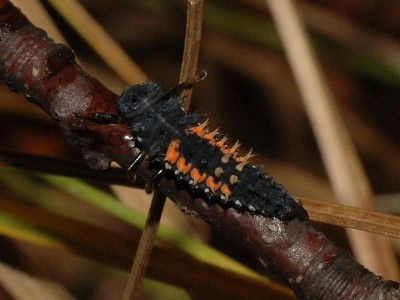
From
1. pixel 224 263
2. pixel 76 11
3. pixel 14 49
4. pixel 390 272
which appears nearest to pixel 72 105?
pixel 14 49

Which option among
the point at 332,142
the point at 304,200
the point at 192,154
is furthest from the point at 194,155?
the point at 332,142

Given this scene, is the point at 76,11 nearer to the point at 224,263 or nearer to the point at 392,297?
the point at 224,263

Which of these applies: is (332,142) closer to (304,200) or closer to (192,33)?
(304,200)

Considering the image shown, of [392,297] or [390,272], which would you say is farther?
[390,272]

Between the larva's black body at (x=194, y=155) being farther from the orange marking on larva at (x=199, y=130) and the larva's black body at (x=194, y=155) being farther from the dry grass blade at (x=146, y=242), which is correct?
the dry grass blade at (x=146, y=242)

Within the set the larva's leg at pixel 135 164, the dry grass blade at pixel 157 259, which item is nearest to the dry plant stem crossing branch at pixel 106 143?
the larva's leg at pixel 135 164

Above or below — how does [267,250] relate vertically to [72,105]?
below
